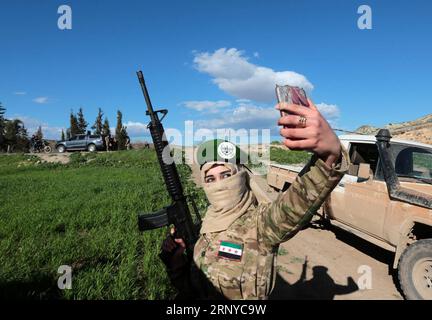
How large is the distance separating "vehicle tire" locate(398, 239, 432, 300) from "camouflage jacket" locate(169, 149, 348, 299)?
336 centimetres

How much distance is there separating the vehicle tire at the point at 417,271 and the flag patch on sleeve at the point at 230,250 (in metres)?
3.53

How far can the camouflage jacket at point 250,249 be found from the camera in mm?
1774

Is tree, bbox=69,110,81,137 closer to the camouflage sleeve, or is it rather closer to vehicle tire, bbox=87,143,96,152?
vehicle tire, bbox=87,143,96,152

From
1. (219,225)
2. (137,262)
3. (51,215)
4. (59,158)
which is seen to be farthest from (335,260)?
(59,158)

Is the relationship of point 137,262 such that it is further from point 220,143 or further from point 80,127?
point 80,127

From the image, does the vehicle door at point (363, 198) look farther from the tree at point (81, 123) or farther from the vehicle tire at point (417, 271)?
the tree at point (81, 123)

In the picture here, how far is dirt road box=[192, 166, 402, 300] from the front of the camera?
4938 mm

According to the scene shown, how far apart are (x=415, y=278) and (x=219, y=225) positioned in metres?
3.68

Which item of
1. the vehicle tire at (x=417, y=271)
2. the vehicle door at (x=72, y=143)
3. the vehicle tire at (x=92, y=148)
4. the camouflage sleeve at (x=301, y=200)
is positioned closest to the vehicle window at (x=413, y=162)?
the vehicle tire at (x=417, y=271)

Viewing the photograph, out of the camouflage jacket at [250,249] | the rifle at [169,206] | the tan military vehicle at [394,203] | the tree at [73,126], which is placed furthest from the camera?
the tree at [73,126]

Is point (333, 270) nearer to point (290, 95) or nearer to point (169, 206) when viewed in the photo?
point (169, 206)

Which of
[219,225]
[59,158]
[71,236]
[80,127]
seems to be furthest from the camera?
[80,127]

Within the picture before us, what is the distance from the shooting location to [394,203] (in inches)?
199
